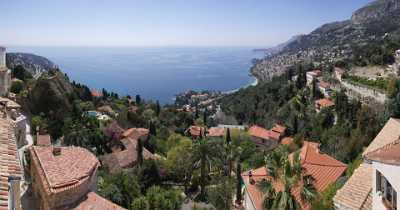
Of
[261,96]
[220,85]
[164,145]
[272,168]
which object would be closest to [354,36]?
[220,85]

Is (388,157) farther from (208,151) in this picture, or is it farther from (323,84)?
Result: (323,84)

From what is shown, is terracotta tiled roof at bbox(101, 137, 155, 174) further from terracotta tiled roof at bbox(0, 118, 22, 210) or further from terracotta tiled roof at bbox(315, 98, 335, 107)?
terracotta tiled roof at bbox(315, 98, 335, 107)

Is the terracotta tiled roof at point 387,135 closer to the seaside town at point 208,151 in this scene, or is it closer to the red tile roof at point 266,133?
the seaside town at point 208,151

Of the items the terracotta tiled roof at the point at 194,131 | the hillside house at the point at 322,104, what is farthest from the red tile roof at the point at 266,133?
the terracotta tiled roof at the point at 194,131

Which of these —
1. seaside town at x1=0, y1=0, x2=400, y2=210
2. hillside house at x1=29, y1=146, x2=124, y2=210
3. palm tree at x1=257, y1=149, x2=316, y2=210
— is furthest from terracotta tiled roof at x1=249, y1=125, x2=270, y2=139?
hillside house at x1=29, y1=146, x2=124, y2=210

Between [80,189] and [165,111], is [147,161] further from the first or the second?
[165,111]

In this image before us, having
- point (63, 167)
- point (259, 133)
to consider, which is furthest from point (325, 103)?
point (63, 167)
